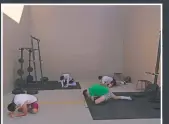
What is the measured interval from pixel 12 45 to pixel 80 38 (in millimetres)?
2025

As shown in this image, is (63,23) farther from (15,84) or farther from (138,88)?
(138,88)

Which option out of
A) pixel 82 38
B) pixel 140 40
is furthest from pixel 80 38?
pixel 140 40

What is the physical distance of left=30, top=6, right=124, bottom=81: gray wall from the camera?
19.6 ft

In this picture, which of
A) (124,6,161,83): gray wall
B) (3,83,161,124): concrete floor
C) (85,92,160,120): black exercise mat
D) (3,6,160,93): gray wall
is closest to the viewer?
(3,83,161,124): concrete floor

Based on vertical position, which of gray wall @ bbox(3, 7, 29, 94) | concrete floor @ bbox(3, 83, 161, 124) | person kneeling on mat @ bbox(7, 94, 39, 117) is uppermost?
gray wall @ bbox(3, 7, 29, 94)

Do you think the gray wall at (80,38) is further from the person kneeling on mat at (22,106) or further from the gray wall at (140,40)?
the person kneeling on mat at (22,106)

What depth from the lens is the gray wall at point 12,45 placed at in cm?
405

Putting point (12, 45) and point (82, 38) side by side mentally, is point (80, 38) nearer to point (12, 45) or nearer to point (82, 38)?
point (82, 38)

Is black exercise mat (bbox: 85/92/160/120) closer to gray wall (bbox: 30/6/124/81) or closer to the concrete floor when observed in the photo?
the concrete floor

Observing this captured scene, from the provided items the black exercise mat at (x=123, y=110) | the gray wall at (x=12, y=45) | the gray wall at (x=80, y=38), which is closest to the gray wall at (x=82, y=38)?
the gray wall at (x=80, y=38)

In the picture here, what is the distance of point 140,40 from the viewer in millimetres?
5070

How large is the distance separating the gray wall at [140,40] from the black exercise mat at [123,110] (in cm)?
118

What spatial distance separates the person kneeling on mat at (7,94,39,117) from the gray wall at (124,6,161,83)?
7.83ft

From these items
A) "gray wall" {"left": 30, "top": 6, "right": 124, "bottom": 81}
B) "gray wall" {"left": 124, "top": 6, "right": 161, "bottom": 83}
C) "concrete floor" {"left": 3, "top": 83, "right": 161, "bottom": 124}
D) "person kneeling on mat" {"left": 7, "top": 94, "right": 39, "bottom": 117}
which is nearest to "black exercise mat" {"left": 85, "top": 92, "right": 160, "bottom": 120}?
"concrete floor" {"left": 3, "top": 83, "right": 161, "bottom": 124}
